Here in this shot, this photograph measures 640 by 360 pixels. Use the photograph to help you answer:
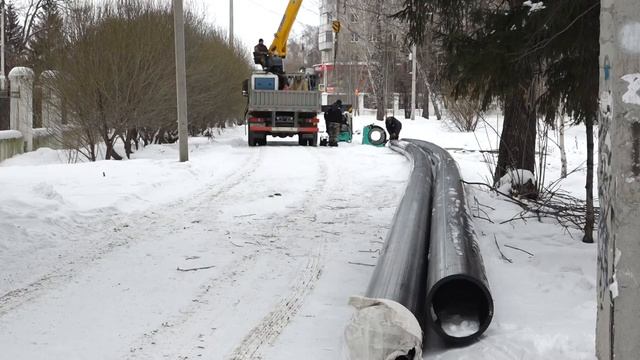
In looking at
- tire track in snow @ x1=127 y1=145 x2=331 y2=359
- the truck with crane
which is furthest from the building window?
tire track in snow @ x1=127 y1=145 x2=331 y2=359

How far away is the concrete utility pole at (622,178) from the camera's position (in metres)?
2.65

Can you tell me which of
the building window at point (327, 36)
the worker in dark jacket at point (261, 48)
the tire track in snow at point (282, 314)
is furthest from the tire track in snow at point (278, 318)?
the building window at point (327, 36)

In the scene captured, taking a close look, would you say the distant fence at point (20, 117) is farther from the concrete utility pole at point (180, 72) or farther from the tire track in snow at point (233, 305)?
the tire track in snow at point (233, 305)

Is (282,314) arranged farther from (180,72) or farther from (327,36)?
(327,36)

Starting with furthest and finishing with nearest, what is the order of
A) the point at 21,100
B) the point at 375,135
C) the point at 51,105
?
the point at 375,135, the point at 21,100, the point at 51,105

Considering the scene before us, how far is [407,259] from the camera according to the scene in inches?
194

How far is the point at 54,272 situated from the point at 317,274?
2.18m

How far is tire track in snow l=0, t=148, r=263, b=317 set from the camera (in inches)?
198

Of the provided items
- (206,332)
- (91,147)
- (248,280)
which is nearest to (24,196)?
(248,280)

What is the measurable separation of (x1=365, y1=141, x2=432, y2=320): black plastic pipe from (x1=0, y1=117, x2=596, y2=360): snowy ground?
34cm

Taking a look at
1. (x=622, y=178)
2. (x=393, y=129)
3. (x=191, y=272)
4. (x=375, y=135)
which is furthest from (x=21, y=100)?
(x=622, y=178)

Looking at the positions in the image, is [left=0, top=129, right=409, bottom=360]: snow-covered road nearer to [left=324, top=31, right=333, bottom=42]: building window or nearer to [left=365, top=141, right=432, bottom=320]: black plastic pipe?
[left=365, top=141, right=432, bottom=320]: black plastic pipe

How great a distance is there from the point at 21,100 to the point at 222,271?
16920 millimetres

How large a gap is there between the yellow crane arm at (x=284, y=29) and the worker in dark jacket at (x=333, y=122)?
3678mm
